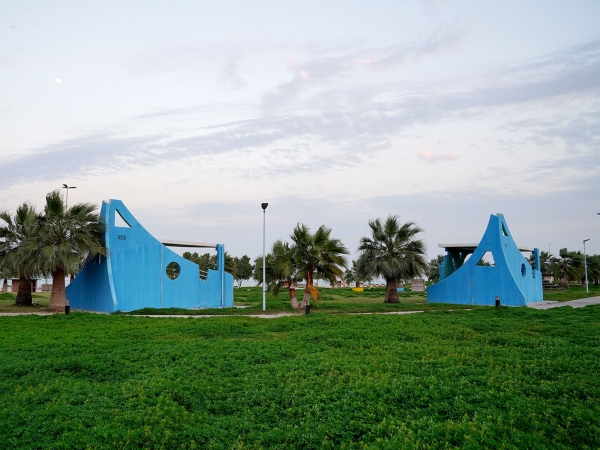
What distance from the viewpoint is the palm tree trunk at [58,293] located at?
24844mm

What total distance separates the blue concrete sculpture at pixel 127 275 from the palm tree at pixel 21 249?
8.26 feet

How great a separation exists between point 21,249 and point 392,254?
19.8 meters

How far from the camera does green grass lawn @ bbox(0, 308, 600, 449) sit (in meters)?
6.79

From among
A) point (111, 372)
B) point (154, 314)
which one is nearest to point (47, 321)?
point (154, 314)

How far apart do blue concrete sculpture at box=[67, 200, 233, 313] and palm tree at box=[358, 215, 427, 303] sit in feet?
35.6

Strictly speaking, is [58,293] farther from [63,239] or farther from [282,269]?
[282,269]

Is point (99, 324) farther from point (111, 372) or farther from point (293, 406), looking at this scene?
point (293, 406)

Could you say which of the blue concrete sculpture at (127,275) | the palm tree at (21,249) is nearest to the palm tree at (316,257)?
the blue concrete sculpture at (127,275)

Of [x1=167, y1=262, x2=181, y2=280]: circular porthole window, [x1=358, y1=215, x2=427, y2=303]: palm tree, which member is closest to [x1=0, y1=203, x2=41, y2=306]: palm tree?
[x1=167, y1=262, x2=181, y2=280]: circular porthole window

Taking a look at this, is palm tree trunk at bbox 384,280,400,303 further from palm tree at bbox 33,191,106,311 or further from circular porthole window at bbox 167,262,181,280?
palm tree at bbox 33,191,106,311

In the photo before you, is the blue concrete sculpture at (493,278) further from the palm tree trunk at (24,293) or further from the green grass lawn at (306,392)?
the palm tree trunk at (24,293)

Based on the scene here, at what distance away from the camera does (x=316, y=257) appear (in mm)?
25734

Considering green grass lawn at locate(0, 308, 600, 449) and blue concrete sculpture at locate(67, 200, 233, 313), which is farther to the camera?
blue concrete sculpture at locate(67, 200, 233, 313)

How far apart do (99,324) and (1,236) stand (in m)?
12.7
